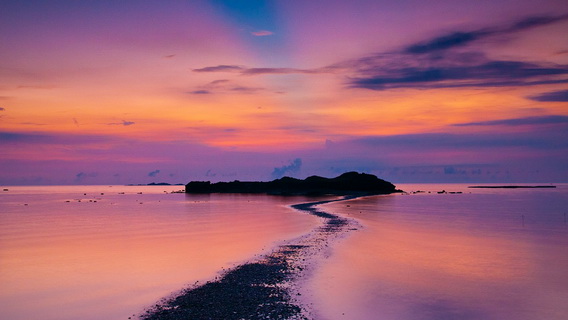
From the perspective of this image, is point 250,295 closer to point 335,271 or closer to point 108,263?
point 335,271

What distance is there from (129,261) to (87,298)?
9875mm

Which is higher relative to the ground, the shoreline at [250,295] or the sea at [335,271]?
the shoreline at [250,295]

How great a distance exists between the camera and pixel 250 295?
18766 millimetres

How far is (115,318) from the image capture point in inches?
698

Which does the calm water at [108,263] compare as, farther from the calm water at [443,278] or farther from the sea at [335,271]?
the calm water at [443,278]

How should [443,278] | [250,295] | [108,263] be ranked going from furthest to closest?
[108,263] < [443,278] < [250,295]

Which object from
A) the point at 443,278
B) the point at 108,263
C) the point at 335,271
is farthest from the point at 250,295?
the point at 108,263

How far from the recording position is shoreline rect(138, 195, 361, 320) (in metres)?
16.4

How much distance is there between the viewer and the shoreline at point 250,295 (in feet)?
53.8

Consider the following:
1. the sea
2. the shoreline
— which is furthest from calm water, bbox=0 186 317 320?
the shoreline

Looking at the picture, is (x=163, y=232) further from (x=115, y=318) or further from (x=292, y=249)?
(x=115, y=318)

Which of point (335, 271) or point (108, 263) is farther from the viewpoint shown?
point (108, 263)

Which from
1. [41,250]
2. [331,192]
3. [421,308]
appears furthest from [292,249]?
A: [331,192]

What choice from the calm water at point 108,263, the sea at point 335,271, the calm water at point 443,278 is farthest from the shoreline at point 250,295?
the calm water at point 108,263
